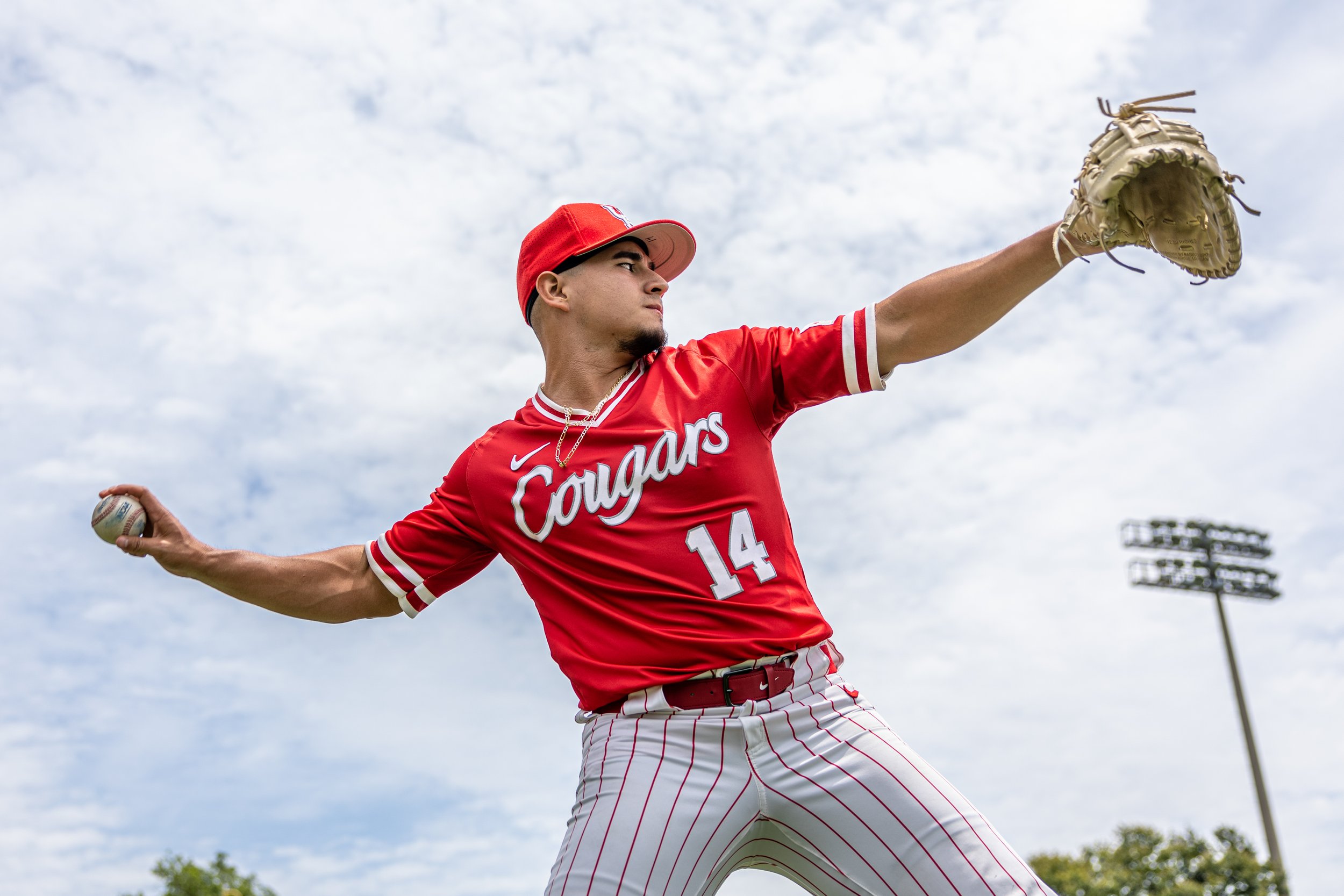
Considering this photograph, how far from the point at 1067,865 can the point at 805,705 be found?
3600 cm

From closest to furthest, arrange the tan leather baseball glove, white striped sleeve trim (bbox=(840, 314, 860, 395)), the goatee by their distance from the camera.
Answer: the tan leather baseball glove, white striped sleeve trim (bbox=(840, 314, 860, 395)), the goatee

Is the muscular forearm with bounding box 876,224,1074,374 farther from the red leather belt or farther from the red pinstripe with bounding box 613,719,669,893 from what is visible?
the red pinstripe with bounding box 613,719,669,893

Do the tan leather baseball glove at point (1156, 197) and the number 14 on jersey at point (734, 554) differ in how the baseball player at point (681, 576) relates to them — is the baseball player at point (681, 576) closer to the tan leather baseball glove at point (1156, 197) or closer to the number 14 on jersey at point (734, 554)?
the number 14 on jersey at point (734, 554)

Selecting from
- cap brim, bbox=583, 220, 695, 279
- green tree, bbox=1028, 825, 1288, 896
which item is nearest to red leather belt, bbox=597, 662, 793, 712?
cap brim, bbox=583, 220, 695, 279

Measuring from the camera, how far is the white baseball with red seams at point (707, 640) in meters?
3.27

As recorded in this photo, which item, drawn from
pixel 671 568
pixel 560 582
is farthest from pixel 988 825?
pixel 560 582

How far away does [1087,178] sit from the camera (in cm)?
320

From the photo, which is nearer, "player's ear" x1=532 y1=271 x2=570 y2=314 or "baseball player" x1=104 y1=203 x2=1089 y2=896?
"baseball player" x1=104 y1=203 x2=1089 y2=896

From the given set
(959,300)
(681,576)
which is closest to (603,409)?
(681,576)

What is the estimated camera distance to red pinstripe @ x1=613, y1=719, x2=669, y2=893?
317cm

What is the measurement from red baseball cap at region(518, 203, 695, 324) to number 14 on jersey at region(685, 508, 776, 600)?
1358 mm

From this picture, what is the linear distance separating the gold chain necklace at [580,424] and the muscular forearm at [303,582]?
41.9 inches

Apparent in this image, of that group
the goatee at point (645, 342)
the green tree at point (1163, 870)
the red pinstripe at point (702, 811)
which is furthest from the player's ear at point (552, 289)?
the green tree at point (1163, 870)

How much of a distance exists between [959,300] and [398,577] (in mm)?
2461
